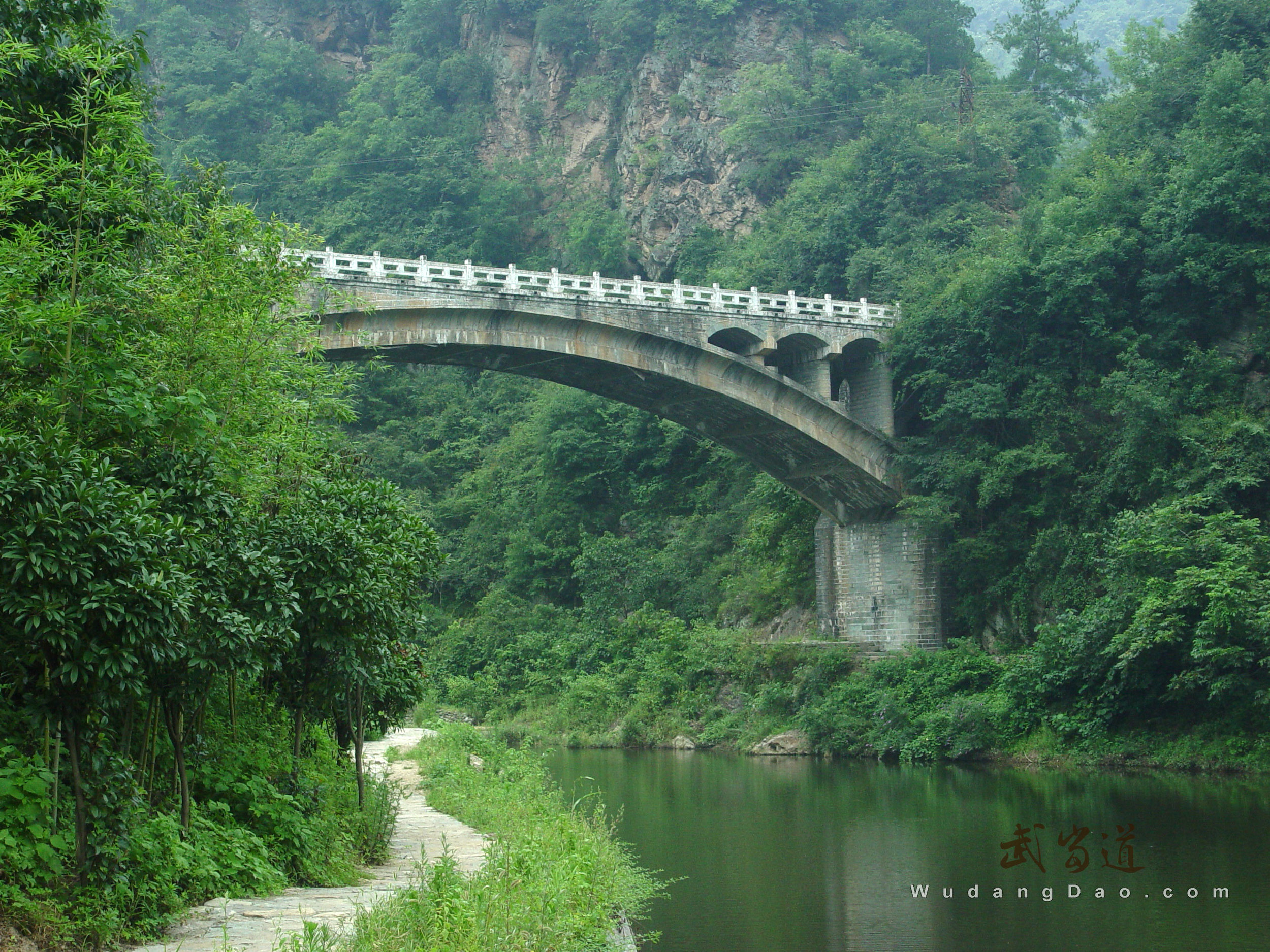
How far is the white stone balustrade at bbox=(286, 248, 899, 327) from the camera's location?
28.7 meters

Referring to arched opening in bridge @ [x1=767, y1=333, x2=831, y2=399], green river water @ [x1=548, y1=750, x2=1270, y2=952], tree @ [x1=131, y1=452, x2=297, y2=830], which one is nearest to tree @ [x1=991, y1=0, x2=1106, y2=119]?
arched opening in bridge @ [x1=767, y1=333, x2=831, y2=399]

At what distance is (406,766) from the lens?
75.3 feet

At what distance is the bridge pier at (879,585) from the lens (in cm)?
3644

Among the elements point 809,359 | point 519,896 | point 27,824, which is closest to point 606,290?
point 809,359

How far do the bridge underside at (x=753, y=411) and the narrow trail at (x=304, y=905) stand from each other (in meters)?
16.5

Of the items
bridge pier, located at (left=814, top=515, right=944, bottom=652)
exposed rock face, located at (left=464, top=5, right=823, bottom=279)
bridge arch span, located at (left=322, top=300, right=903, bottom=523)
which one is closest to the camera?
bridge arch span, located at (left=322, top=300, right=903, bottom=523)

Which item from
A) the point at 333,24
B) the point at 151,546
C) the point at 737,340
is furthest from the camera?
the point at 333,24

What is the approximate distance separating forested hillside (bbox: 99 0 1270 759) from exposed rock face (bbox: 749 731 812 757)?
639mm

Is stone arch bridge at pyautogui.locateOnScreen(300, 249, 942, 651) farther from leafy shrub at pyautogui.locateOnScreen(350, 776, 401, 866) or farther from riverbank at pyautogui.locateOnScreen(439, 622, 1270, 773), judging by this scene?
leafy shrub at pyautogui.locateOnScreen(350, 776, 401, 866)

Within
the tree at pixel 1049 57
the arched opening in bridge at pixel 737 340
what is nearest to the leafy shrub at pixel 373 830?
the arched opening in bridge at pixel 737 340

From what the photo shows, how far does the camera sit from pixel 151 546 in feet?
25.4

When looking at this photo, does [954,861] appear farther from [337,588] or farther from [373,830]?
[337,588]

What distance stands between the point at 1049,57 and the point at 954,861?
180 ft

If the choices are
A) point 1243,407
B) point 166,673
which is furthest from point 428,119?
point 166,673
